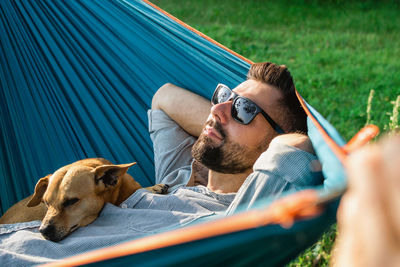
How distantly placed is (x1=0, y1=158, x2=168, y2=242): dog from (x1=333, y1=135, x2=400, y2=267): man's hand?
1.44 m

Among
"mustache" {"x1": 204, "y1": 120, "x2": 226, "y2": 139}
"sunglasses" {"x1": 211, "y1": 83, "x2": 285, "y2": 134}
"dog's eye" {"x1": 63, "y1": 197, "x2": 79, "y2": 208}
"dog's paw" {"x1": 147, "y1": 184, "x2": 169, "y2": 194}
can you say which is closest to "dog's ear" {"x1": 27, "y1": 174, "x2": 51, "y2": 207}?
"dog's eye" {"x1": 63, "y1": 197, "x2": 79, "y2": 208}

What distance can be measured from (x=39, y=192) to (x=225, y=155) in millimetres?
899

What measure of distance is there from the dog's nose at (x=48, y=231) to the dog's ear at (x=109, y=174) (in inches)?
13.0

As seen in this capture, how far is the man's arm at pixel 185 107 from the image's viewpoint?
7.75 ft

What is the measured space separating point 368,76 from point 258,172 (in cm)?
363

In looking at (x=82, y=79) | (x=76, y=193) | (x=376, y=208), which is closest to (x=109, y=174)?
(x=76, y=193)

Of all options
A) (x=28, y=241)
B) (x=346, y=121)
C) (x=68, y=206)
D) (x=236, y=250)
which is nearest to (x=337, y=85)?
(x=346, y=121)

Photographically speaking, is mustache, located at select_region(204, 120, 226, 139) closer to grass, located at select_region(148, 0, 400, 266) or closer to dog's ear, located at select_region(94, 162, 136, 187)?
dog's ear, located at select_region(94, 162, 136, 187)

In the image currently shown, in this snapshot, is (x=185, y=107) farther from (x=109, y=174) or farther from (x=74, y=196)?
(x=74, y=196)

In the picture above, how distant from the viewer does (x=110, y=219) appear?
1904mm

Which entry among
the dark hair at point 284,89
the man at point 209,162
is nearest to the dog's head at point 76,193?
the man at point 209,162

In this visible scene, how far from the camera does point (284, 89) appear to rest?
2133 mm

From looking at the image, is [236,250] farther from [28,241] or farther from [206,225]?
[28,241]

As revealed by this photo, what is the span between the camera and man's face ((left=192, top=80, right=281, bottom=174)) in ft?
6.70
